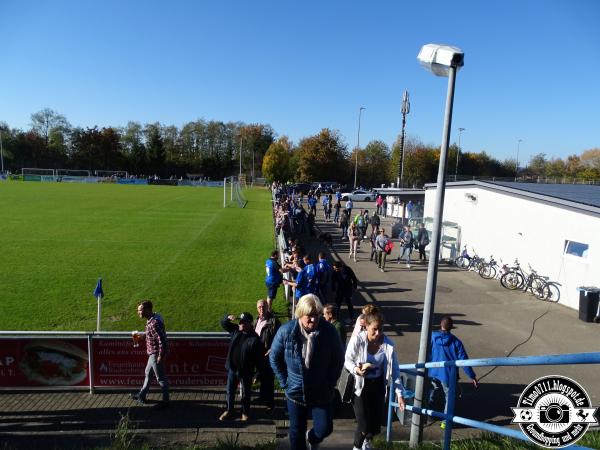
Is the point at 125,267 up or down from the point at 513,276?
down

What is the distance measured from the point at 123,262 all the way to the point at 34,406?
949 cm

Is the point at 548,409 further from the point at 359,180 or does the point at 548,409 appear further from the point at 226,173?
the point at 226,173

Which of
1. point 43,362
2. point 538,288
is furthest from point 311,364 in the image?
point 538,288

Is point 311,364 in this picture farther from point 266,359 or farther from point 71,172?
point 71,172

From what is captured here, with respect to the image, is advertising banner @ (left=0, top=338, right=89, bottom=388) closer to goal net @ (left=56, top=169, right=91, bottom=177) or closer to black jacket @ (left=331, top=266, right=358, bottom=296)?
black jacket @ (left=331, top=266, right=358, bottom=296)

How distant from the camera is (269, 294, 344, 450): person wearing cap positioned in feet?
12.1

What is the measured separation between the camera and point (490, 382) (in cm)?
766

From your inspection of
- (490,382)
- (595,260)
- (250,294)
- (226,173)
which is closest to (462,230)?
(595,260)

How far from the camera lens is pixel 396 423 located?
635 centimetres

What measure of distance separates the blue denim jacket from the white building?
11.0 meters

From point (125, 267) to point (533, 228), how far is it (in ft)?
44.4

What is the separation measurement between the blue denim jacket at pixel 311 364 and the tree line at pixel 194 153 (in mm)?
66558

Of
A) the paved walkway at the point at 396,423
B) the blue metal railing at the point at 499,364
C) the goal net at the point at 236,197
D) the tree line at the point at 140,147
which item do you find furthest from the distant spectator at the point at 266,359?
the tree line at the point at 140,147

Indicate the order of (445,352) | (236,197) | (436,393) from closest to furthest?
(445,352) < (436,393) < (236,197)
